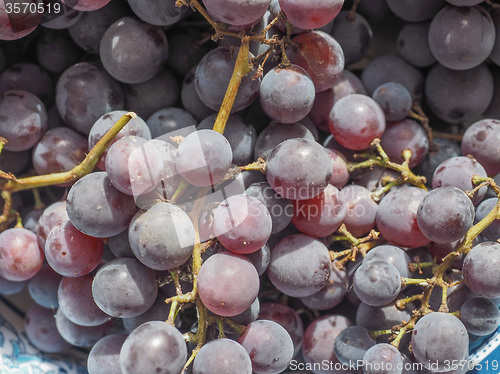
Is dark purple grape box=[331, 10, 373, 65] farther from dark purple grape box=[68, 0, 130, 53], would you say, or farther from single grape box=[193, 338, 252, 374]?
single grape box=[193, 338, 252, 374]

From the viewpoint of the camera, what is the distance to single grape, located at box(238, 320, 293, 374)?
1057mm

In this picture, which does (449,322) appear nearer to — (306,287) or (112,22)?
(306,287)

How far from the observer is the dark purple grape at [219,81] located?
1119mm

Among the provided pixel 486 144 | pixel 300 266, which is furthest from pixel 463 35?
pixel 300 266

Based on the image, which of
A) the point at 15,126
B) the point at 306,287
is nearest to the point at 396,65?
the point at 306,287

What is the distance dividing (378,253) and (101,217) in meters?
0.66

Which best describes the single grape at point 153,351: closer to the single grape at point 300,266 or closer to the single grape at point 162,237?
the single grape at point 162,237


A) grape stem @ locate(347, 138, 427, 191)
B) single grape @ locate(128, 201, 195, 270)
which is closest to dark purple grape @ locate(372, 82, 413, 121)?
grape stem @ locate(347, 138, 427, 191)

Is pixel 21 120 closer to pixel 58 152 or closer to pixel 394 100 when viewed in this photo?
pixel 58 152

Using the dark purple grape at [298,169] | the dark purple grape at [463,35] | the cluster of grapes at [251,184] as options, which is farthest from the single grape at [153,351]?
the dark purple grape at [463,35]

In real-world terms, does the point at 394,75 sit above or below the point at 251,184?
above

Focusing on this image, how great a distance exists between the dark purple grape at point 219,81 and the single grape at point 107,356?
2.04 feet

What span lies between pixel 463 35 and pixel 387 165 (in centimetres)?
39

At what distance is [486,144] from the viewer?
4.07 feet
